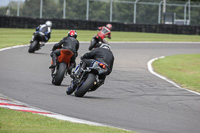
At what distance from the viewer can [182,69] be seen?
1722cm

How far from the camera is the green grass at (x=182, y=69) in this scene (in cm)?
1361

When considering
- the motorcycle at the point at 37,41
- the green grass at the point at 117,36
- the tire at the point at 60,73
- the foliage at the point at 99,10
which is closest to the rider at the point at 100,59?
the tire at the point at 60,73

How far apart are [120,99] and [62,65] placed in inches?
80.1

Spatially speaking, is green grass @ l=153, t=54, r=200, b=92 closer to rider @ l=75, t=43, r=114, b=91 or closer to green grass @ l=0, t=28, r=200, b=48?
rider @ l=75, t=43, r=114, b=91

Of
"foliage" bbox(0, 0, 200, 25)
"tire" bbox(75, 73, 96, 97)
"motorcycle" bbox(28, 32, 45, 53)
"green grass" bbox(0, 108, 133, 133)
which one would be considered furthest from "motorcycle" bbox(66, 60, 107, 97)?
"foliage" bbox(0, 0, 200, 25)

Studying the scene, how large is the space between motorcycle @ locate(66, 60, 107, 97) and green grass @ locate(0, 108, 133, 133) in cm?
259

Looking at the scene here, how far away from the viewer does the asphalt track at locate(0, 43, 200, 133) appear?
7.38 metres

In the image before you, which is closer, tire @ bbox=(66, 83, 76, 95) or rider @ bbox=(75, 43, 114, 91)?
rider @ bbox=(75, 43, 114, 91)

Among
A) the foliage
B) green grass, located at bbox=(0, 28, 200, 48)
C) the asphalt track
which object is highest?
the foliage

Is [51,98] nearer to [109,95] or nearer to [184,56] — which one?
[109,95]

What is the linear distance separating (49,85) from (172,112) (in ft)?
12.8

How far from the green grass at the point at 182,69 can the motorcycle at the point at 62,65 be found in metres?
3.46

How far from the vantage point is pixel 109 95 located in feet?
34.3

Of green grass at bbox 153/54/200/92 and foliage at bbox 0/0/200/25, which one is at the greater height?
foliage at bbox 0/0/200/25
